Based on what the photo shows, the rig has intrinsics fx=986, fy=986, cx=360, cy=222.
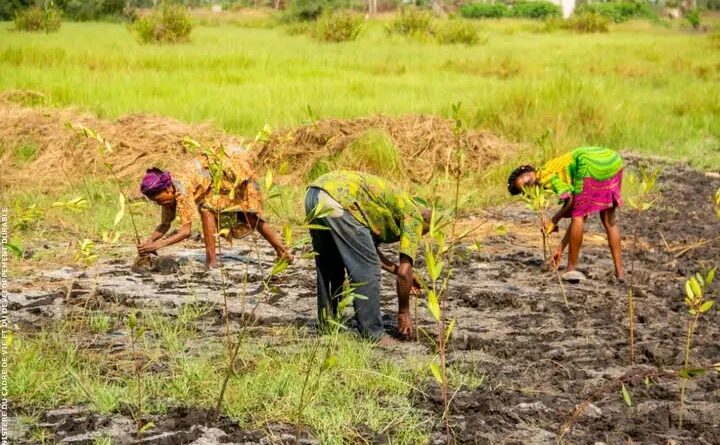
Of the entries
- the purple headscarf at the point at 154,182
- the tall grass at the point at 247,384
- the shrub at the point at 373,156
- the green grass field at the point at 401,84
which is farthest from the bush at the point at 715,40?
the tall grass at the point at 247,384

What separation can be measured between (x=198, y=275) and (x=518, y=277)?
2035mm

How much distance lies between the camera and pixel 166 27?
20.7 metres

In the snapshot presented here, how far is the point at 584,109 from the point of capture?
11.8 metres

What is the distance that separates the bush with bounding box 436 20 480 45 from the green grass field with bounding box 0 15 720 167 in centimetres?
126

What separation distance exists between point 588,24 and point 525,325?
25720mm

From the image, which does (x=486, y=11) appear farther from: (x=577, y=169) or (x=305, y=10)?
(x=577, y=169)

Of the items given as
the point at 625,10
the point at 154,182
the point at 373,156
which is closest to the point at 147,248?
the point at 154,182

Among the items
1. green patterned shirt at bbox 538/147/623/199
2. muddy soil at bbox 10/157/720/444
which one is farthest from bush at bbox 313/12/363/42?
green patterned shirt at bbox 538/147/623/199

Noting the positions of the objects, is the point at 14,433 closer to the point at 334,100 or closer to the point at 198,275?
the point at 198,275

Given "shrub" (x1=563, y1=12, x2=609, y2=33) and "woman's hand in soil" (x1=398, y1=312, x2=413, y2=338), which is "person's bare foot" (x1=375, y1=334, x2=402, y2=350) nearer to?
"woman's hand in soil" (x1=398, y1=312, x2=413, y2=338)

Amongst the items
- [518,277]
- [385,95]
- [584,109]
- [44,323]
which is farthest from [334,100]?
[44,323]

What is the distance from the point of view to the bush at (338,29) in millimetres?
22984

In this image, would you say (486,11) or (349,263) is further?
(486,11)

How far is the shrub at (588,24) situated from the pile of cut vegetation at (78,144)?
21.1m
